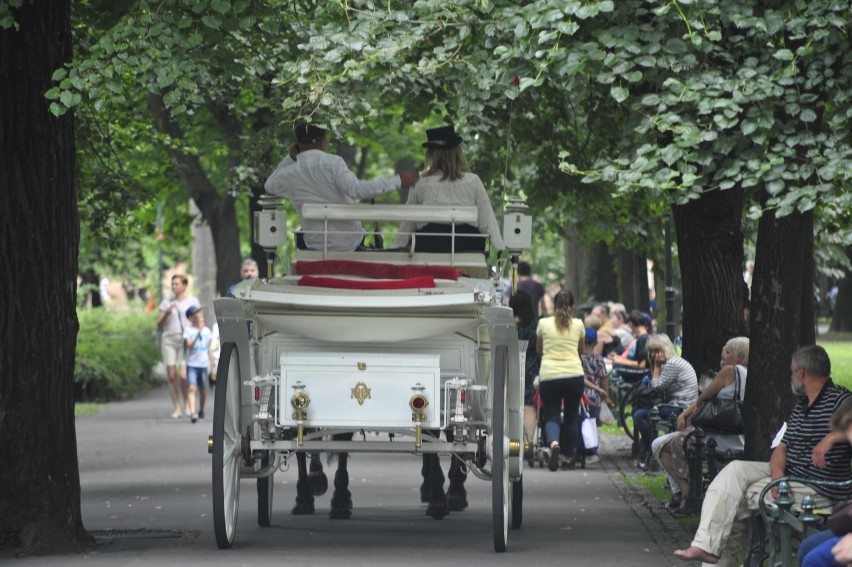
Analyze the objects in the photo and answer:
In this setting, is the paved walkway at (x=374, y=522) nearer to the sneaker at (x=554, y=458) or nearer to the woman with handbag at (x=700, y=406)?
the sneaker at (x=554, y=458)

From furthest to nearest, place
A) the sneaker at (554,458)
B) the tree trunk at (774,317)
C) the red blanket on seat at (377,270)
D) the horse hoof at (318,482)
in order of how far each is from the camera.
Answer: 1. the sneaker at (554,458)
2. the horse hoof at (318,482)
3. the tree trunk at (774,317)
4. the red blanket on seat at (377,270)

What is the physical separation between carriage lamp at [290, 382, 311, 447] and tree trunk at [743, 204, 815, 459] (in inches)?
134

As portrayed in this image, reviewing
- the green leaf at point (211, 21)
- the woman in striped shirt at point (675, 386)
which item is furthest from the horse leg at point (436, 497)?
the green leaf at point (211, 21)

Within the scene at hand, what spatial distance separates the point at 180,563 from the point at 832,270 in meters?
33.1

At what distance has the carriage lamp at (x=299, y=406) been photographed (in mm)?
10234

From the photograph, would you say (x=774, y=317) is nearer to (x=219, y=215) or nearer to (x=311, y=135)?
(x=311, y=135)

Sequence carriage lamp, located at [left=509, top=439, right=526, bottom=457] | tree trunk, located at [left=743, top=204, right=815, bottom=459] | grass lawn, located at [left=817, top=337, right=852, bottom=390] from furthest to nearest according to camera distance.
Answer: grass lawn, located at [left=817, top=337, right=852, bottom=390], tree trunk, located at [left=743, top=204, right=815, bottom=459], carriage lamp, located at [left=509, top=439, right=526, bottom=457]

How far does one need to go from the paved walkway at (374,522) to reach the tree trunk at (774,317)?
1064mm

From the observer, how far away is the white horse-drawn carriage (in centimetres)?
1026

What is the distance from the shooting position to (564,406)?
17453 mm

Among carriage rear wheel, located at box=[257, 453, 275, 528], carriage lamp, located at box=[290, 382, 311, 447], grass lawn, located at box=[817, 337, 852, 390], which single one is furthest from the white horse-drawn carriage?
grass lawn, located at box=[817, 337, 852, 390]

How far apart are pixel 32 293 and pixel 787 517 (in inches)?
195

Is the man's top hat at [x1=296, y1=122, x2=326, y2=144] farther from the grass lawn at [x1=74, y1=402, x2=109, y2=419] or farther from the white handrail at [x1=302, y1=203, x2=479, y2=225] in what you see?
the grass lawn at [x1=74, y1=402, x2=109, y2=419]

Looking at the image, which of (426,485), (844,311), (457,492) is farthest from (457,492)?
(844,311)
